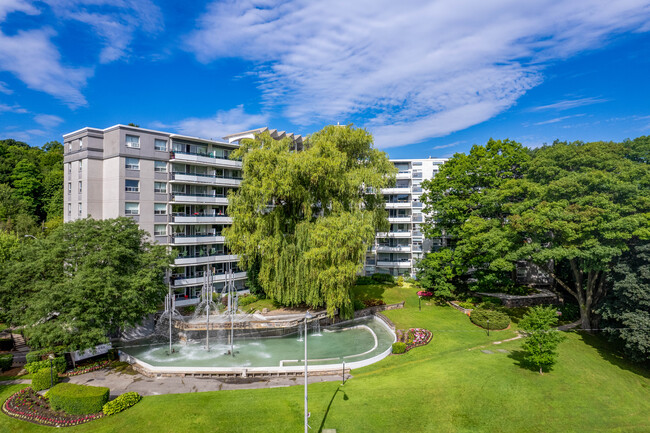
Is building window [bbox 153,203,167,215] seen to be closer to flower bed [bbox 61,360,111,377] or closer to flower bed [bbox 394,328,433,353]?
flower bed [bbox 61,360,111,377]

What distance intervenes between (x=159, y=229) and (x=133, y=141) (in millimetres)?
10475

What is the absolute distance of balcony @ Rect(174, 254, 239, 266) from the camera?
41250mm

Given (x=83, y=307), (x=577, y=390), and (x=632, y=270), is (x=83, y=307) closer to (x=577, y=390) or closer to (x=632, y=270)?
(x=577, y=390)

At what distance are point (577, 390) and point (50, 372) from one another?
34.1 metres

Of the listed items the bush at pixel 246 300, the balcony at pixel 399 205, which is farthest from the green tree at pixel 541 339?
the balcony at pixel 399 205

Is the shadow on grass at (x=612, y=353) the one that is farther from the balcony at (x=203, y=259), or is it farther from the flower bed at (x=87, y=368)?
the flower bed at (x=87, y=368)

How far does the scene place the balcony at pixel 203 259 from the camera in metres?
41.2

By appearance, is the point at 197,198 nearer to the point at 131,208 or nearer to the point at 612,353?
the point at 131,208

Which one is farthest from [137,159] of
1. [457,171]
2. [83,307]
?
[457,171]

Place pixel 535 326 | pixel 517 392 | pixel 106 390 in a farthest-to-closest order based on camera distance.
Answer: pixel 535 326 < pixel 517 392 < pixel 106 390

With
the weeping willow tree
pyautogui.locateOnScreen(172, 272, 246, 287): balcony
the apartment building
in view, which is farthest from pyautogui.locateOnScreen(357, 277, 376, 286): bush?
pyautogui.locateOnScreen(172, 272, 246, 287): balcony

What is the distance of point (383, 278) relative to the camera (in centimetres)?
5397

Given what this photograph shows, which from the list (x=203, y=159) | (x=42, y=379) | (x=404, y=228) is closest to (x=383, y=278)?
(x=404, y=228)

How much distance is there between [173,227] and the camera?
42500 mm
